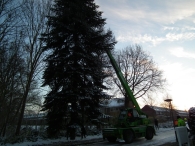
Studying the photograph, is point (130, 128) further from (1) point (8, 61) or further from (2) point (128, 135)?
(1) point (8, 61)

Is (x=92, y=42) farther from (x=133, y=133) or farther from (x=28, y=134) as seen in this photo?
(x=28, y=134)

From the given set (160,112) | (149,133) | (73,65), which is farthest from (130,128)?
(160,112)

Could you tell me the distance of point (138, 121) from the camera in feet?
47.9

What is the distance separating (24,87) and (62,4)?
29.7ft

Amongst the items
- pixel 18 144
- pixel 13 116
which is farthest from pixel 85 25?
pixel 13 116

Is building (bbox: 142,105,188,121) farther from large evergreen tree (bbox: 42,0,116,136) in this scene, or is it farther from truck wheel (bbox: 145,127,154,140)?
large evergreen tree (bbox: 42,0,116,136)

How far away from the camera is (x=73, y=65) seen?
49.9 ft

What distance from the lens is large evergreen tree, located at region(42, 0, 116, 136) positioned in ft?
45.9

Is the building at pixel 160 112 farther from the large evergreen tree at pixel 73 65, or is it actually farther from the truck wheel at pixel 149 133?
the large evergreen tree at pixel 73 65

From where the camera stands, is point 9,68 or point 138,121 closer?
point 9,68

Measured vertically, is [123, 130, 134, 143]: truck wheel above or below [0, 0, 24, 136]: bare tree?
below

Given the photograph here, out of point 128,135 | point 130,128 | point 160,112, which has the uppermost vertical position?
point 160,112

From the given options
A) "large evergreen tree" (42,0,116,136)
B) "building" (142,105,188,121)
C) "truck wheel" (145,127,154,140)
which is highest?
"large evergreen tree" (42,0,116,136)

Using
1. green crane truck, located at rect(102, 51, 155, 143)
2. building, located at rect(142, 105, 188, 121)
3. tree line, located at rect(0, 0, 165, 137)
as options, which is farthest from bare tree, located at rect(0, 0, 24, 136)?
building, located at rect(142, 105, 188, 121)
